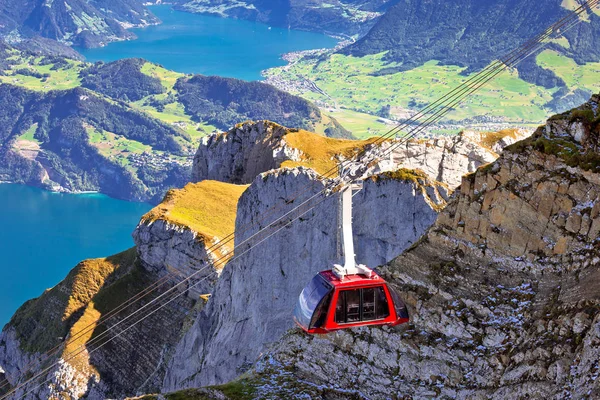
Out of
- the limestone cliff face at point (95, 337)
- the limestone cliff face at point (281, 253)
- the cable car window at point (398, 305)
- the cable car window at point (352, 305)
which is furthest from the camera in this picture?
the limestone cliff face at point (95, 337)

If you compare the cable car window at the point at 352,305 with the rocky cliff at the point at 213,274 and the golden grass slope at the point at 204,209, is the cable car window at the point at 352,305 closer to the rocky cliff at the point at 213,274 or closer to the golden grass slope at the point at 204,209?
the rocky cliff at the point at 213,274

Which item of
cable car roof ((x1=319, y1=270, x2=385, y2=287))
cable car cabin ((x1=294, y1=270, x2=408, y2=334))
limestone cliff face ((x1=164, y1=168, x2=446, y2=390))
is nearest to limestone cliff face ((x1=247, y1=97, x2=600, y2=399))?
cable car cabin ((x1=294, y1=270, x2=408, y2=334))

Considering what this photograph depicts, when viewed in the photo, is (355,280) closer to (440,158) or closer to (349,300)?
(349,300)

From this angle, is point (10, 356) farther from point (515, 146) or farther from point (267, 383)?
point (515, 146)

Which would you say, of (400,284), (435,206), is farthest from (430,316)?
(435,206)

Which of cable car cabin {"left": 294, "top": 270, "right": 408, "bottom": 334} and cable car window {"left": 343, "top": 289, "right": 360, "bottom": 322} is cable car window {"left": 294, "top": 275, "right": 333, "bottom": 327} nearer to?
cable car cabin {"left": 294, "top": 270, "right": 408, "bottom": 334}

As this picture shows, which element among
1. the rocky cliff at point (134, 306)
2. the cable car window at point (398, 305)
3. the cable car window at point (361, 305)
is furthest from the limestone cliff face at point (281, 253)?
the cable car window at point (361, 305)
